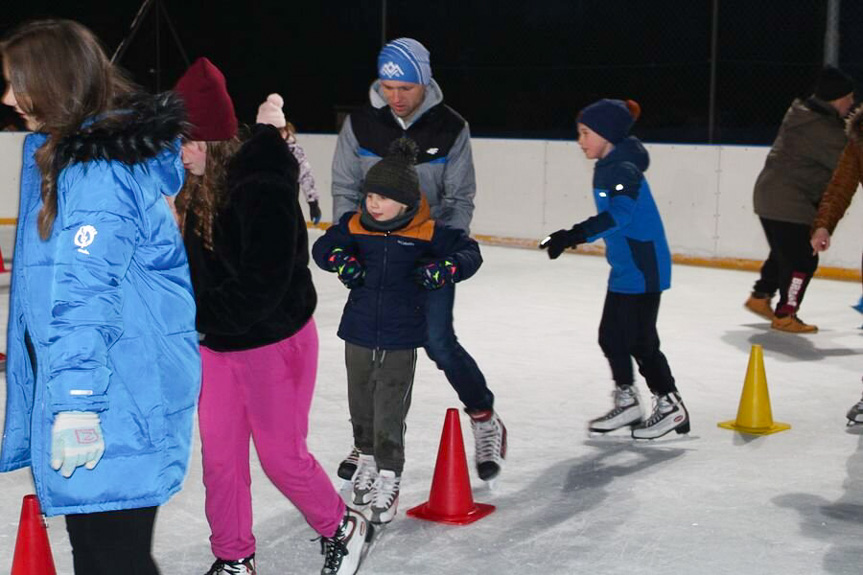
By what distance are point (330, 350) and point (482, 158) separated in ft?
18.4

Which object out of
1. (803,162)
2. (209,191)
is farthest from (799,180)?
(209,191)

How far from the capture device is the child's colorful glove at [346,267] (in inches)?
158

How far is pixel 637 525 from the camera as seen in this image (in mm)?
4164

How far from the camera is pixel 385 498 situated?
13.5ft

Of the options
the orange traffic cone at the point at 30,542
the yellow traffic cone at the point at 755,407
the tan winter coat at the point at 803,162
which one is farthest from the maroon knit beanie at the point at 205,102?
the tan winter coat at the point at 803,162

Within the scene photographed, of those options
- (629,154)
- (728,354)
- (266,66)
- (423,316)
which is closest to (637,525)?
(423,316)

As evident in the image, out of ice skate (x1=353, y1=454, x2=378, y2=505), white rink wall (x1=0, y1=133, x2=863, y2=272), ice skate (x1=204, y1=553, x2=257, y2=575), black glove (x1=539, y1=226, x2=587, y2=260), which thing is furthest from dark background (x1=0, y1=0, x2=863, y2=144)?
ice skate (x1=204, y1=553, x2=257, y2=575)

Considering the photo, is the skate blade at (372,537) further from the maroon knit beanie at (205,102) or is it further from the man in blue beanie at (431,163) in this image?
the maroon knit beanie at (205,102)

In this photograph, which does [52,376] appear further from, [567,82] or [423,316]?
[567,82]

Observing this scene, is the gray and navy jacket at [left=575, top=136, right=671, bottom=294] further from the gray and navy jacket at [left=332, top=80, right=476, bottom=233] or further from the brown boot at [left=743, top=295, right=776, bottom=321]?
the brown boot at [left=743, top=295, right=776, bottom=321]

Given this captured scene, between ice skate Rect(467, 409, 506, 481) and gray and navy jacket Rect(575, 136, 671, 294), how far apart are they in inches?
31.6

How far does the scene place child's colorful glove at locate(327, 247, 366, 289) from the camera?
402 cm

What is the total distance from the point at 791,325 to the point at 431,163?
398cm

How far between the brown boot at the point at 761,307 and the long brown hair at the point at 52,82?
6543mm
